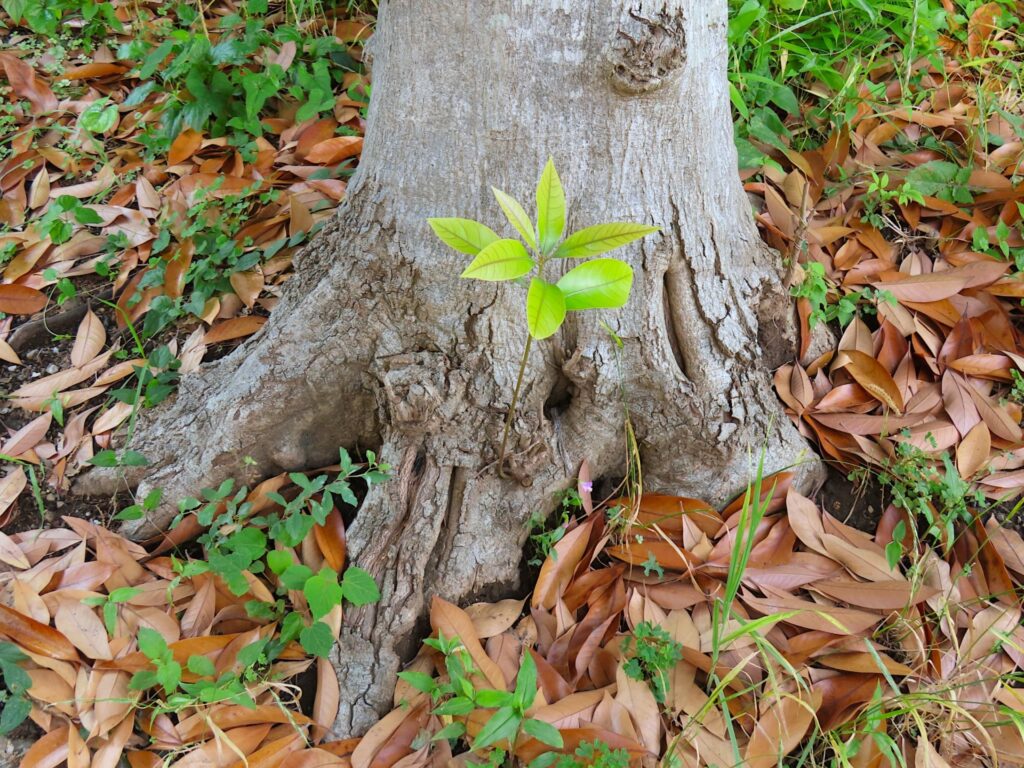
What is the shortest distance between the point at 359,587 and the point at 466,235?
0.75 metres

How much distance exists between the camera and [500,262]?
1.22 meters

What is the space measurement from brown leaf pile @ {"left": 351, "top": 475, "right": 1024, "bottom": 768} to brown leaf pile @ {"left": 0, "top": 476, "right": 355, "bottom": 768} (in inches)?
7.4

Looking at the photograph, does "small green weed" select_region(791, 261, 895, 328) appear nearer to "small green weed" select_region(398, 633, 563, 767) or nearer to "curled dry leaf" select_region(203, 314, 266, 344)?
"small green weed" select_region(398, 633, 563, 767)

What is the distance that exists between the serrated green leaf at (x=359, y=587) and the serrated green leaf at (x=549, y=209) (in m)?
0.77

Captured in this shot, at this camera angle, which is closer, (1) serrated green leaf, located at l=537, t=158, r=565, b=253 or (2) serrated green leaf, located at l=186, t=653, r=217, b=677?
(1) serrated green leaf, located at l=537, t=158, r=565, b=253

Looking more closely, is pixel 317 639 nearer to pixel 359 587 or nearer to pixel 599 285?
pixel 359 587

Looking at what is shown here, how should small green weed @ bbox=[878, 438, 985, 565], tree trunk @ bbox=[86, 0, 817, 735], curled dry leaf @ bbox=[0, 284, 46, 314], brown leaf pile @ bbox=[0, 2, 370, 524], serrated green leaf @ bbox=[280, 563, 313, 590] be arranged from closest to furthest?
tree trunk @ bbox=[86, 0, 817, 735] → serrated green leaf @ bbox=[280, 563, 313, 590] → small green weed @ bbox=[878, 438, 985, 565] → brown leaf pile @ bbox=[0, 2, 370, 524] → curled dry leaf @ bbox=[0, 284, 46, 314]

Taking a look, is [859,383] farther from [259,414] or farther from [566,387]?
[259,414]

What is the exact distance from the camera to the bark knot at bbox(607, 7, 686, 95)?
138 cm

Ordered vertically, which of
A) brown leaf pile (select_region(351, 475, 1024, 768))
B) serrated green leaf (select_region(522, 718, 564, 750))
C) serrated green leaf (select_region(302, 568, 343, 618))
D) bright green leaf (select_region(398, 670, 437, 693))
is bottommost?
brown leaf pile (select_region(351, 475, 1024, 768))

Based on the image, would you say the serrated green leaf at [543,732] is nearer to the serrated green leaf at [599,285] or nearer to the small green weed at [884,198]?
the serrated green leaf at [599,285]

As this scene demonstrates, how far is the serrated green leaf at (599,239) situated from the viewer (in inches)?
50.4

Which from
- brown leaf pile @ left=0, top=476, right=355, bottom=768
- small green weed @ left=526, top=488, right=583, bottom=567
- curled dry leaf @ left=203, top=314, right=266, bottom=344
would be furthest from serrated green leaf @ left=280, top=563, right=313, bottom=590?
curled dry leaf @ left=203, top=314, right=266, bottom=344

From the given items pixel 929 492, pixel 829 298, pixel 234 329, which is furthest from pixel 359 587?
pixel 829 298
